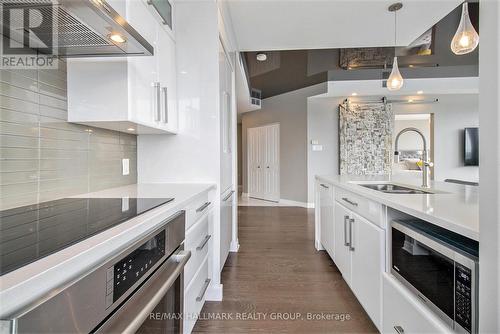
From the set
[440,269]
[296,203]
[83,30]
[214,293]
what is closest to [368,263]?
[440,269]

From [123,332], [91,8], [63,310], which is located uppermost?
[91,8]

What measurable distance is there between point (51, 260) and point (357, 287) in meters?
1.80

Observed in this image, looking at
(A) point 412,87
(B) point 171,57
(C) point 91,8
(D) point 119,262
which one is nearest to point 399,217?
(D) point 119,262

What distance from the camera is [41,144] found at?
3.81 feet

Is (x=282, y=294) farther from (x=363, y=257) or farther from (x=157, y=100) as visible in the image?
(x=157, y=100)

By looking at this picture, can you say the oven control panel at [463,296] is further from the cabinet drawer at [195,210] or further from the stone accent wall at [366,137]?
the stone accent wall at [366,137]

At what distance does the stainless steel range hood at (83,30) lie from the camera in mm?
849

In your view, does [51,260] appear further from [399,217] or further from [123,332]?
[399,217]

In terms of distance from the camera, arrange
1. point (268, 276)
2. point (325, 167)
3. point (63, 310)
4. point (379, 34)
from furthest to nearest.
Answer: point (325, 167) < point (379, 34) < point (268, 276) < point (63, 310)

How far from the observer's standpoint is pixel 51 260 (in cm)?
52

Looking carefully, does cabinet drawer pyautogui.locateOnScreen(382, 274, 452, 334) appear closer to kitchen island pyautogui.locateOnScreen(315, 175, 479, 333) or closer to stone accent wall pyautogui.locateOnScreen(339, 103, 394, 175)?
kitchen island pyautogui.locateOnScreen(315, 175, 479, 333)

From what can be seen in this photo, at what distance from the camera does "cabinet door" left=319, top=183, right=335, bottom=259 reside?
2.43 meters

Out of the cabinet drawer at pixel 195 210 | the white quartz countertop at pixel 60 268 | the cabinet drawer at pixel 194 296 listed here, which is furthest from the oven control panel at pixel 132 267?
the cabinet drawer at pixel 194 296

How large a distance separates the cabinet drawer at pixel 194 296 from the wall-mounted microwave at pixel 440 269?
1085 mm
